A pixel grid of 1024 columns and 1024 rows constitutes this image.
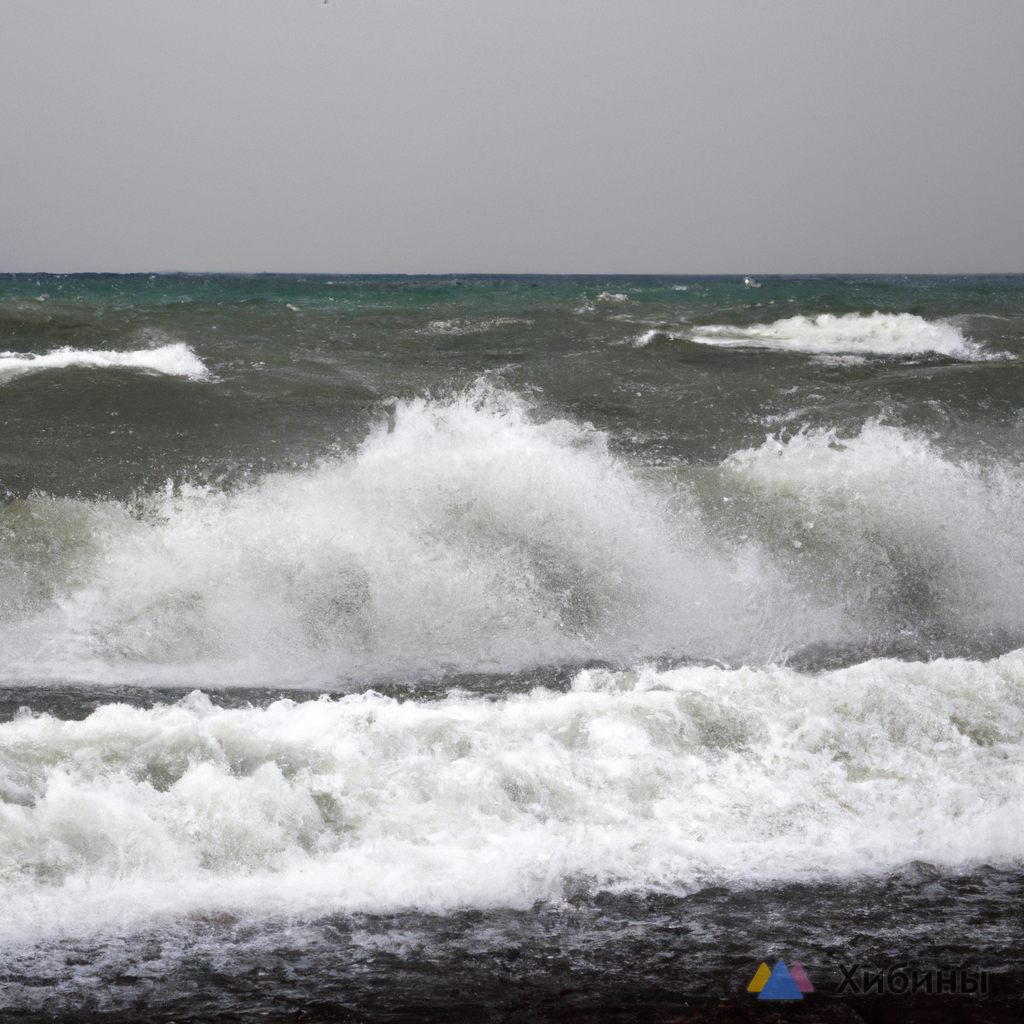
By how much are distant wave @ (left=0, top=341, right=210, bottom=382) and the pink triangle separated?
24.3 ft

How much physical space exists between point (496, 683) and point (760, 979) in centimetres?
237

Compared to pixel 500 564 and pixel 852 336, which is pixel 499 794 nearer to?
pixel 500 564

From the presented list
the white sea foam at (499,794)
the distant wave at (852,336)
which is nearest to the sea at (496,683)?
the white sea foam at (499,794)

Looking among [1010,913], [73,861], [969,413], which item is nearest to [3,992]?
[73,861]

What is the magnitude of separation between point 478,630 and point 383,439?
199cm

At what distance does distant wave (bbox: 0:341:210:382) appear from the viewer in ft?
28.0

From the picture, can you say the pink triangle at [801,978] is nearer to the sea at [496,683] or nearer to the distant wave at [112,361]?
the sea at [496,683]

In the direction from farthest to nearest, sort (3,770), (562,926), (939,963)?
(3,770) → (562,926) → (939,963)

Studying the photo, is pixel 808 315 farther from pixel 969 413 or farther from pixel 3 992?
pixel 3 992

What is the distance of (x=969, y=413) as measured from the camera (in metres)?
7.32

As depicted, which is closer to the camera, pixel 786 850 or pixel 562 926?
pixel 562 926

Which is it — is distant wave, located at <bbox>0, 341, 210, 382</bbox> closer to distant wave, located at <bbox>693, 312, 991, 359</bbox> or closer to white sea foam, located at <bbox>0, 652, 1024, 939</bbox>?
white sea foam, located at <bbox>0, 652, 1024, 939</bbox>

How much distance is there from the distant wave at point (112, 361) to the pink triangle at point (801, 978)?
7.41 m

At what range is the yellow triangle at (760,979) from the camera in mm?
2424
